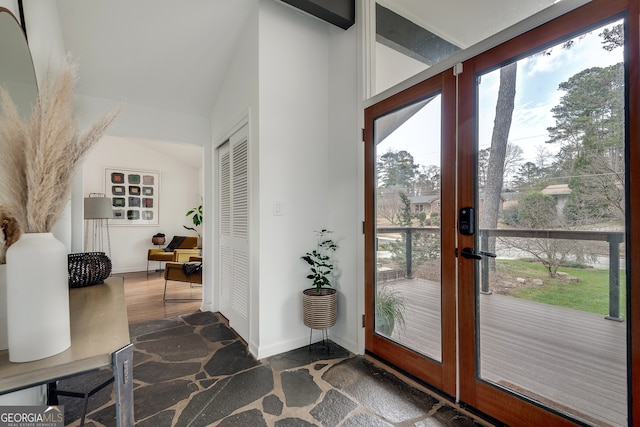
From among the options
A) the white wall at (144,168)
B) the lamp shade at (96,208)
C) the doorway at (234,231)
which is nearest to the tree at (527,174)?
the doorway at (234,231)

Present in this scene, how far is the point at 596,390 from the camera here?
128 cm

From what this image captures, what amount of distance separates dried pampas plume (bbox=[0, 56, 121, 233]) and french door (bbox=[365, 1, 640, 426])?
Answer: 72.2 inches

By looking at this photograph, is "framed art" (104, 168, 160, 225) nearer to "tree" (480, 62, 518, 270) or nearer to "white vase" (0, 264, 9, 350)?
"white vase" (0, 264, 9, 350)

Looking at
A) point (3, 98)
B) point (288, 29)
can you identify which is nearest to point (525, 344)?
point (3, 98)

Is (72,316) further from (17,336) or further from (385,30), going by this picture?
(385,30)

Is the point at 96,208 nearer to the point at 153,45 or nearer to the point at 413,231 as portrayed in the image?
the point at 153,45

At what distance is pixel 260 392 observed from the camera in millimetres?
1883

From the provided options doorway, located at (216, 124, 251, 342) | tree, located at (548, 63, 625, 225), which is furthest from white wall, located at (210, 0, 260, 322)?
tree, located at (548, 63, 625, 225)

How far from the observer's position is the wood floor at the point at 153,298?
11.4 feet

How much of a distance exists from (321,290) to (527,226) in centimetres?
162

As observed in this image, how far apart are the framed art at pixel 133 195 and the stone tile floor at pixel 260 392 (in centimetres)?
453

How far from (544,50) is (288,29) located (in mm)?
1941

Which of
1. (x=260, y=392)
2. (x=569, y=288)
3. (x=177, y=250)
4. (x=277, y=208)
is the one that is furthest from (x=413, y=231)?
(x=177, y=250)

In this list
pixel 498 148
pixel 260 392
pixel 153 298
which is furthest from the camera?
pixel 153 298
